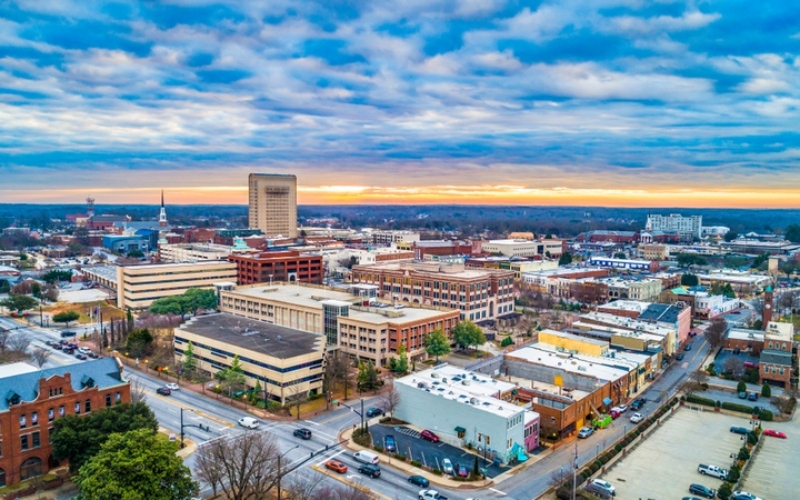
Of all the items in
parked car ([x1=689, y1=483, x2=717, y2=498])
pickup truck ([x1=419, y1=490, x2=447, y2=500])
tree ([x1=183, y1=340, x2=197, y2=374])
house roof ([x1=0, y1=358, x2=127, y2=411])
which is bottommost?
parked car ([x1=689, y1=483, x2=717, y2=498])

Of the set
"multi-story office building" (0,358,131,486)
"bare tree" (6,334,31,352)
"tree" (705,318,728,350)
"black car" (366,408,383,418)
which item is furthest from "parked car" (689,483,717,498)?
"bare tree" (6,334,31,352)

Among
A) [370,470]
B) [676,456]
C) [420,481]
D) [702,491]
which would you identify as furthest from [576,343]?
[370,470]

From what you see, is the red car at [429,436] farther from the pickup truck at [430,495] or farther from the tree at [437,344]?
the tree at [437,344]

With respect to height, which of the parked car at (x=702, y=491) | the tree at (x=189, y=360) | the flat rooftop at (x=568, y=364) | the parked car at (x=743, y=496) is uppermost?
the flat rooftop at (x=568, y=364)

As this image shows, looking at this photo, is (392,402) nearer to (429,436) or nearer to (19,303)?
(429,436)

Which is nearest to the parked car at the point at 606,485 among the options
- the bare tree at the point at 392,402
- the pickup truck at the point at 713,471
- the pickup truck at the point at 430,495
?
the pickup truck at the point at 713,471

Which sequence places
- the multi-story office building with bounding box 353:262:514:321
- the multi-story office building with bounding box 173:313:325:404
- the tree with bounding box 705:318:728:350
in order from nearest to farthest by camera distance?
the multi-story office building with bounding box 173:313:325:404
the tree with bounding box 705:318:728:350
the multi-story office building with bounding box 353:262:514:321

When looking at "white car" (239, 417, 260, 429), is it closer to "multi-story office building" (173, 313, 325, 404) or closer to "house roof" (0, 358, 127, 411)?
"multi-story office building" (173, 313, 325, 404)
